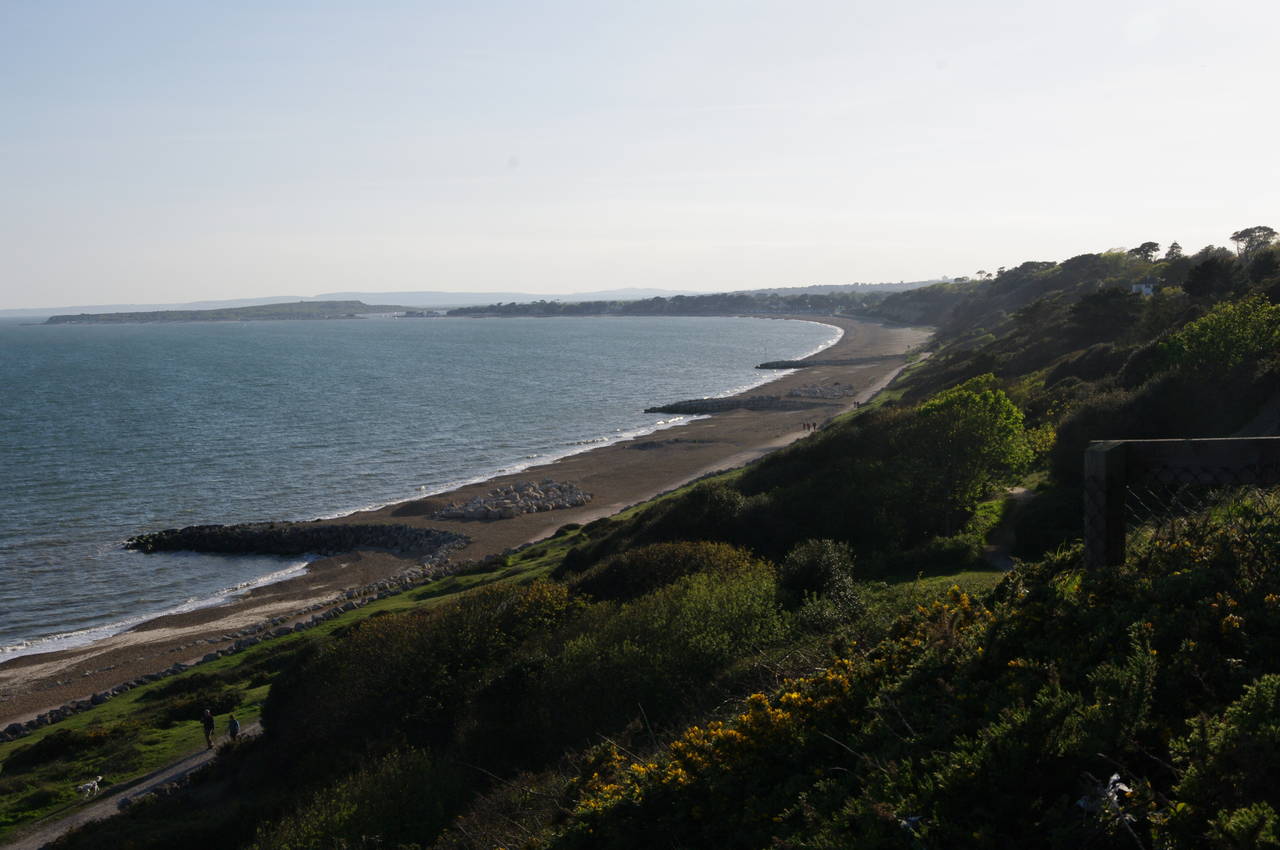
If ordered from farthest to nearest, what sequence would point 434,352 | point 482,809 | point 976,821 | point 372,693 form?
1. point 434,352
2. point 372,693
3. point 482,809
4. point 976,821

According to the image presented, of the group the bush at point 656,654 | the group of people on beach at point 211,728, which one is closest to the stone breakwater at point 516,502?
the group of people on beach at point 211,728

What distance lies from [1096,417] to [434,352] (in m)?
162

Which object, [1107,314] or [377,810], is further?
[1107,314]

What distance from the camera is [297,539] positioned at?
1746 inches

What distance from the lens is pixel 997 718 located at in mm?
6852

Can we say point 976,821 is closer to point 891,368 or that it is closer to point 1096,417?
point 1096,417

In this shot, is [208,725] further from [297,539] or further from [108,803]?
[297,539]

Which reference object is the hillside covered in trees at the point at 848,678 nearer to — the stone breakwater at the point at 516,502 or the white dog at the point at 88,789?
the white dog at the point at 88,789

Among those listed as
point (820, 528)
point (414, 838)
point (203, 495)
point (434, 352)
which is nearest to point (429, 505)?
point (203, 495)

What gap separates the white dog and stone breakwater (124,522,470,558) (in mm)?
22812

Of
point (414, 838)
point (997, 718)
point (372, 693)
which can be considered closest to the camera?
point (997, 718)

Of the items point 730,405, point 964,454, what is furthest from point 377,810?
point 730,405

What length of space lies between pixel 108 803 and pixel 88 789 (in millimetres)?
1317

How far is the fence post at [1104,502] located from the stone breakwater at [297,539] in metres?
36.9
